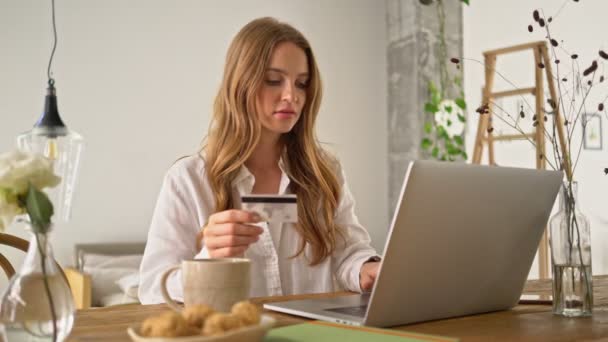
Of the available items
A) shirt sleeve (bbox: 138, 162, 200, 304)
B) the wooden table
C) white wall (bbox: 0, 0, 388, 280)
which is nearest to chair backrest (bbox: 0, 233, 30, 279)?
shirt sleeve (bbox: 138, 162, 200, 304)

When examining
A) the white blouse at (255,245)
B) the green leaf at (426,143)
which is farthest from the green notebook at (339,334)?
the green leaf at (426,143)

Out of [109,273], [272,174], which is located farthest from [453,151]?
[272,174]

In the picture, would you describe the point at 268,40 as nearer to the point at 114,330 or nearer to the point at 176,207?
the point at 176,207

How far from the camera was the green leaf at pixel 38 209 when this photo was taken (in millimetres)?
775

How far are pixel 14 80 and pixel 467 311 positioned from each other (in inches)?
146

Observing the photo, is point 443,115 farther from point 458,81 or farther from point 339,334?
point 339,334

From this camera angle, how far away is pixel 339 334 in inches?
35.9

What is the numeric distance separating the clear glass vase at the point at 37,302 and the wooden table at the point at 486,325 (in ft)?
0.54

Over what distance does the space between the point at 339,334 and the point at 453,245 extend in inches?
10.3

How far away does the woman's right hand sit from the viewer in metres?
1.29

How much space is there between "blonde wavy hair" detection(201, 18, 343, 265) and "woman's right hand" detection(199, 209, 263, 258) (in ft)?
1.86

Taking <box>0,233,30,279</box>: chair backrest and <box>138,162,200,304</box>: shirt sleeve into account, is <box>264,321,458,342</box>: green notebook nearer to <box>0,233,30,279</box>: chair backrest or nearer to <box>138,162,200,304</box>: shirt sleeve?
<box>138,162,200,304</box>: shirt sleeve

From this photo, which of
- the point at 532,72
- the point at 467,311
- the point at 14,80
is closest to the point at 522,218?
the point at 467,311

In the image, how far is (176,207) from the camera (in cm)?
185
